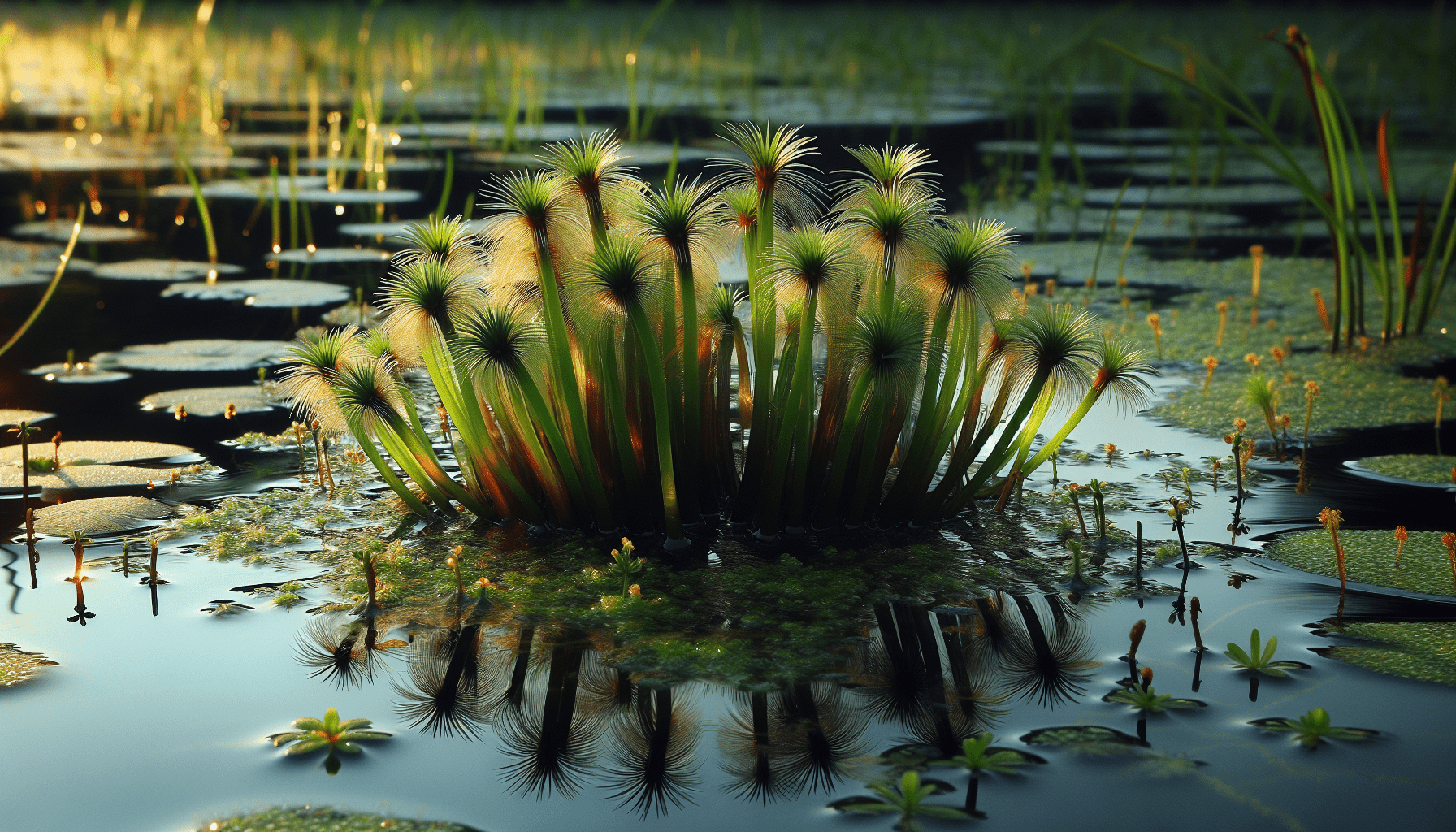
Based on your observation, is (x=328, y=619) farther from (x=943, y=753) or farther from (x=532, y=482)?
(x=943, y=753)

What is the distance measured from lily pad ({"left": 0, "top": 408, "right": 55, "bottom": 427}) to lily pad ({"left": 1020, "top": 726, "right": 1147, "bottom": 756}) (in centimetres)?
243

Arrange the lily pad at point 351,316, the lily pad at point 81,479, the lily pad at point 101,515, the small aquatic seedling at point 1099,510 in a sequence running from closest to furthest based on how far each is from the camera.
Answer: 1. the small aquatic seedling at point 1099,510
2. the lily pad at point 101,515
3. the lily pad at point 81,479
4. the lily pad at point 351,316

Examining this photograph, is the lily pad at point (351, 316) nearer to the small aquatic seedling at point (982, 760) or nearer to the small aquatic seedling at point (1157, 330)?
the small aquatic seedling at point (1157, 330)

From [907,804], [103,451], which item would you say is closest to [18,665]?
[103,451]

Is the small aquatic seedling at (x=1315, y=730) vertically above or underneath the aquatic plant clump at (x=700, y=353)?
underneath

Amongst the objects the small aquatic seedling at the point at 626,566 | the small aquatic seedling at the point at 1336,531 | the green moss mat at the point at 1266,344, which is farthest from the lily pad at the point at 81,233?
the small aquatic seedling at the point at 1336,531

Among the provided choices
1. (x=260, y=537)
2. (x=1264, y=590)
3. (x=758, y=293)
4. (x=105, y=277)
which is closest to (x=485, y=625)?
(x=260, y=537)

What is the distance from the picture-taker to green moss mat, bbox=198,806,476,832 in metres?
1.52

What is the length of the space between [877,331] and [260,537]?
3.91 ft

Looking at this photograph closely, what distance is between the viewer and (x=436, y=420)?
313 centimetres

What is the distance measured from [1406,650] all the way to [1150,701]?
0.49 m

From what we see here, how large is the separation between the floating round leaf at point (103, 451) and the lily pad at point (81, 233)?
2700 mm

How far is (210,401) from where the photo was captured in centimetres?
322

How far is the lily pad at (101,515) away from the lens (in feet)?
7.88
